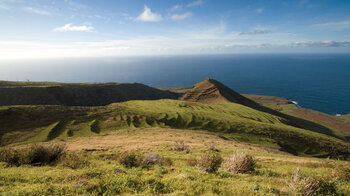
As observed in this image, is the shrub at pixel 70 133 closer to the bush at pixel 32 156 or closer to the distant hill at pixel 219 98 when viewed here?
the bush at pixel 32 156

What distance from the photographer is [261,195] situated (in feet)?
19.6

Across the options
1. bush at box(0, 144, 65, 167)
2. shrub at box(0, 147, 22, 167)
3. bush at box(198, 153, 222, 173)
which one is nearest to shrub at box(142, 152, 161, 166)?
bush at box(198, 153, 222, 173)

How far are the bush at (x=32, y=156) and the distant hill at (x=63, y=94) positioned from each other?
67.9 metres

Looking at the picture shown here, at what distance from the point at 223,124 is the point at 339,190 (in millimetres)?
26471

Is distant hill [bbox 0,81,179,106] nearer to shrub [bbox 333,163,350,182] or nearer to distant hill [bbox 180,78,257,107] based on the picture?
distant hill [bbox 180,78,257,107]

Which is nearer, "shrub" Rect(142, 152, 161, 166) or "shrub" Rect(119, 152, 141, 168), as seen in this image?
"shrub" Rect(119, 152, 141, 168)

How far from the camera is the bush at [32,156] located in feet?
31.8

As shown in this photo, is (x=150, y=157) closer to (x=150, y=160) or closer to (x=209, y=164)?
(x=150, y=160)

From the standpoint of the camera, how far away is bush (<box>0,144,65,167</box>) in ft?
31.8

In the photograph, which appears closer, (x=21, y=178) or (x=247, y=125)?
(x=21, y=178)

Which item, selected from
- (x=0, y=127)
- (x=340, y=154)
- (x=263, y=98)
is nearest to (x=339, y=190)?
(x=340, y=154)

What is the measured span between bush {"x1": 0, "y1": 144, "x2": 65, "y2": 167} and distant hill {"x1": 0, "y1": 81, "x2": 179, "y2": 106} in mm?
67895

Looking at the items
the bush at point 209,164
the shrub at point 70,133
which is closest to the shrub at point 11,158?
the bush at point 209,164

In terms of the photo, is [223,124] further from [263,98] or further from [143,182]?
[263,98]
